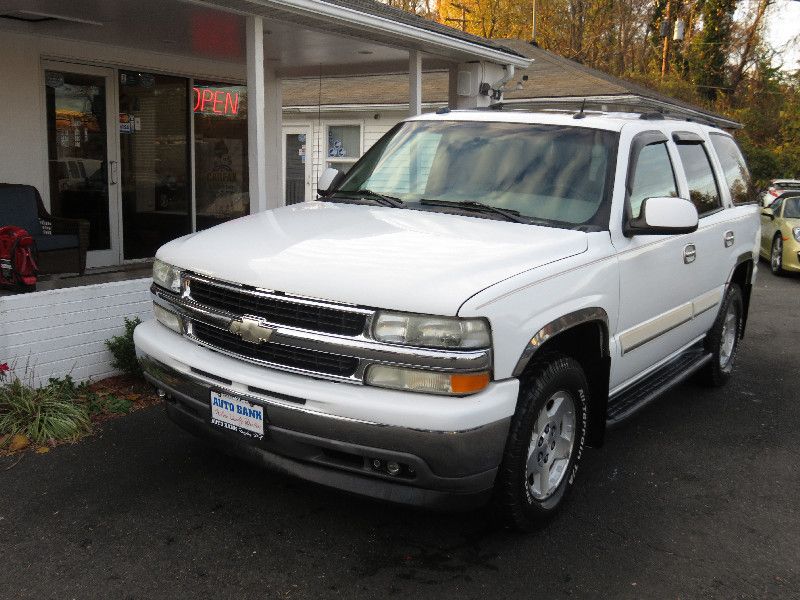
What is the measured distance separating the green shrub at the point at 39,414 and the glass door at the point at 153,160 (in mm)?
4806

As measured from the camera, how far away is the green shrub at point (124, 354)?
5980 mm

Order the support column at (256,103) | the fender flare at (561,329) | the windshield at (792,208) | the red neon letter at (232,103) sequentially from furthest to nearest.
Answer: the windshield at (792,208)
the red neon letter at (232,103)
the support column at (256,103)
the fender flare at (561,329)

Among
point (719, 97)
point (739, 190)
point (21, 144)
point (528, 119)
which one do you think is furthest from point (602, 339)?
point (719, 97)

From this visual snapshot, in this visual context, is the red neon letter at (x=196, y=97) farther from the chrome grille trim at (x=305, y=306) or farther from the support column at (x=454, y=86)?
the chrome grille trim at (x=305, y=306)

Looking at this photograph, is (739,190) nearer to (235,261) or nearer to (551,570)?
(551,570)

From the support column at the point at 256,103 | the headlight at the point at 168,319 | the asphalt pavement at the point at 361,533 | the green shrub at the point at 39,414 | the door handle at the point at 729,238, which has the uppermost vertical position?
the support column at the point at 256,103

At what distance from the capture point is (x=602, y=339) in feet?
13.5

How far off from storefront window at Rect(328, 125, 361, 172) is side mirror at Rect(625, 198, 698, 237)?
48.1 feet

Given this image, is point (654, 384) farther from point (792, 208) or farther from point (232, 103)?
point (792, 208)

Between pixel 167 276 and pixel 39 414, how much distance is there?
166cm

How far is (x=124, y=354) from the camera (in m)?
5.98

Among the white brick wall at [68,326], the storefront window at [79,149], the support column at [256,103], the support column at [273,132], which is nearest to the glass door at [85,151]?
the storefront window at [79,149]

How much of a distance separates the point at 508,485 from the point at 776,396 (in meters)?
3.83

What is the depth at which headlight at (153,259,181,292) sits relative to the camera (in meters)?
3.96
